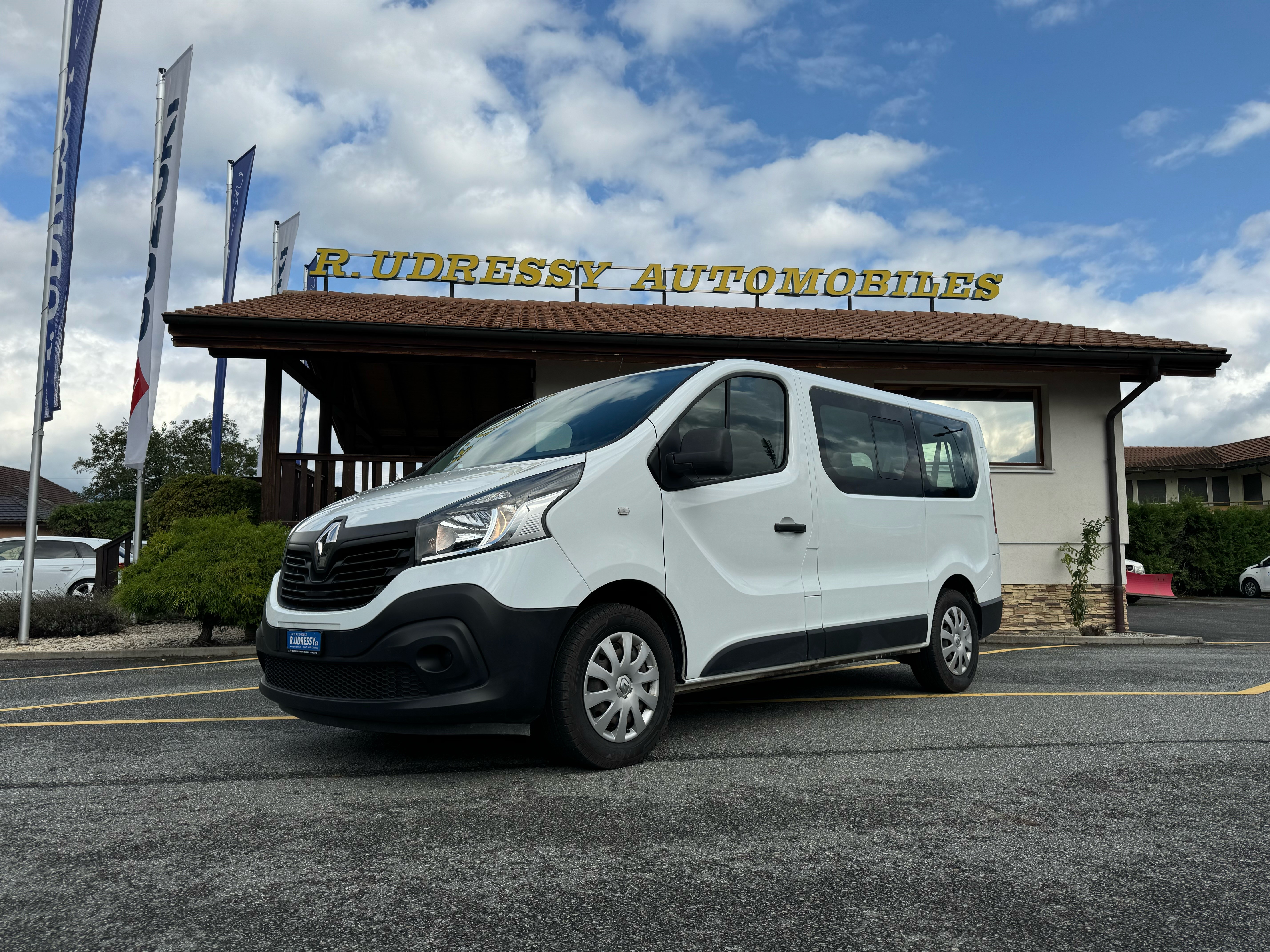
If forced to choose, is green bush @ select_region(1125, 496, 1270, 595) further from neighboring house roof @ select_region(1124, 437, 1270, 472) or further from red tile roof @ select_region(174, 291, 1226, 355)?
neighboring house roof @ select_region(1124, 437, 1270, 472)

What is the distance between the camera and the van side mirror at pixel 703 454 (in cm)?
438

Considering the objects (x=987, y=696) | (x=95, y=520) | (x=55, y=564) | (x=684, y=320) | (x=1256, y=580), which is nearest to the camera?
(x=987, y=696)

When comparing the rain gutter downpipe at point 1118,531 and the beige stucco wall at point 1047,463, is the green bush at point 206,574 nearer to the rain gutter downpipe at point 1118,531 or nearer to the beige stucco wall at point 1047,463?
the beige stucco wall at point 1047,463

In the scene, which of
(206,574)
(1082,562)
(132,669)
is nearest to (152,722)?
(132,669)

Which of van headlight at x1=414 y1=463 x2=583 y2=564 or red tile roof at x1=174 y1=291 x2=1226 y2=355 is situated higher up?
red tile roof at x1=174 y1=291 x2=1226 y2=355

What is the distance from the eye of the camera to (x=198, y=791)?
3.78 metres

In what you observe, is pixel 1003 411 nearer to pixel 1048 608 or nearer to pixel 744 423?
pixel 1048 608

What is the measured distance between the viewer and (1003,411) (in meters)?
12.9

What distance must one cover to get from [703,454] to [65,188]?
10.3 metres

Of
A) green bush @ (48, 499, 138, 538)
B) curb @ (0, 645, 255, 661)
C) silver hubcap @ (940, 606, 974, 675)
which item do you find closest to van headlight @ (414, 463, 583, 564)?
silver hubcap @ (940, 606, 974, 675)

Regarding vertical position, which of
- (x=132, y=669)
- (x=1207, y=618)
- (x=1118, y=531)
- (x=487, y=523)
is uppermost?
(x=1118, y=531)

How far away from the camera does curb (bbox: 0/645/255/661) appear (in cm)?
937

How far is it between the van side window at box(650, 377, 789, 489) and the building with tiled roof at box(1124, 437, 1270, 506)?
45079 mm

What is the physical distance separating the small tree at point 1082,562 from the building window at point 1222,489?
39.6m
